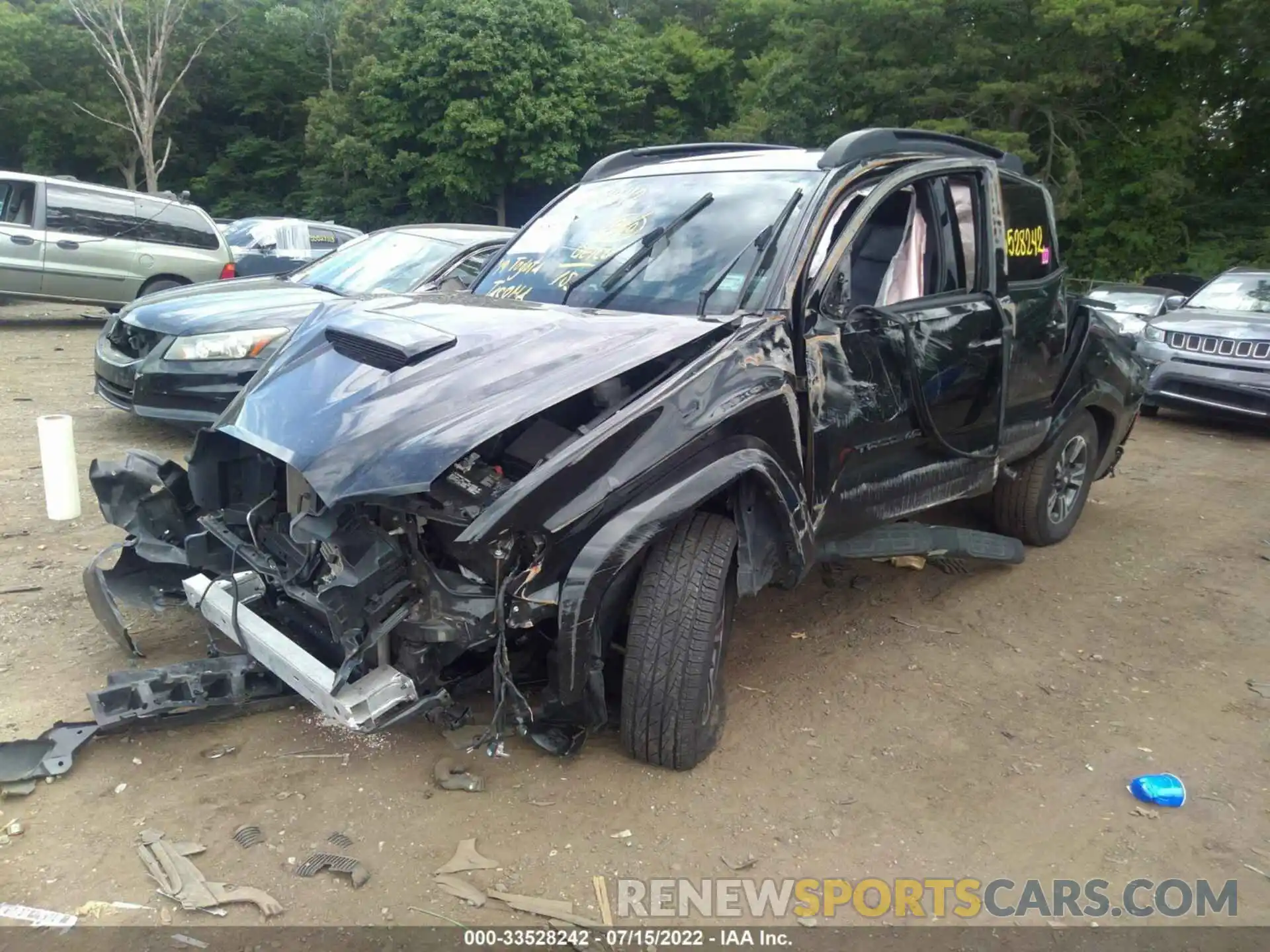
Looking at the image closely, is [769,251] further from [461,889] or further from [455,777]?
[461,889]

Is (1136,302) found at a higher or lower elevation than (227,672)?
higher

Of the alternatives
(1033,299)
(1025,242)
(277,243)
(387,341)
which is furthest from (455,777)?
(277,243)

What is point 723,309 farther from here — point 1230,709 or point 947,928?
point 1230,709

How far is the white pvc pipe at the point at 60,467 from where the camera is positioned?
464 cm

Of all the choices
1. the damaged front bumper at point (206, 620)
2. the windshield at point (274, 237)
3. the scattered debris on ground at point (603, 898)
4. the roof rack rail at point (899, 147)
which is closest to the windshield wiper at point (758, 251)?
the roof rack rail at point (899, 147)

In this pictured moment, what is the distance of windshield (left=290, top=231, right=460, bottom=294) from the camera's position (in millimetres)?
6555

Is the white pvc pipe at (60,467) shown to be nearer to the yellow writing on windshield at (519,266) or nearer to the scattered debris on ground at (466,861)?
the yellow writing on windshield at (519,266)

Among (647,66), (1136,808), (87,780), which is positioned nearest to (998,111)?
(647,66)

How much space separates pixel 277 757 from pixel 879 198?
295 cm

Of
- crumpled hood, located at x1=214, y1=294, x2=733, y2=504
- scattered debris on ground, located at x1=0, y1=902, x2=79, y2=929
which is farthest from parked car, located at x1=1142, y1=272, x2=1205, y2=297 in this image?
scattered debris on ground, located at x1=0, y1=902, x2=79, y2=929

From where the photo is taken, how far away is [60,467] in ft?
15.8

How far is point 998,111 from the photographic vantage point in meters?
19.3

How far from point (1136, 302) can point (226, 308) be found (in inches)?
407

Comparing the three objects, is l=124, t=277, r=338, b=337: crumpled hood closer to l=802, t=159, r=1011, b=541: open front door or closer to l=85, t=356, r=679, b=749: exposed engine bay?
l=85, t=356, r=679, b=749: exposed engine bay
